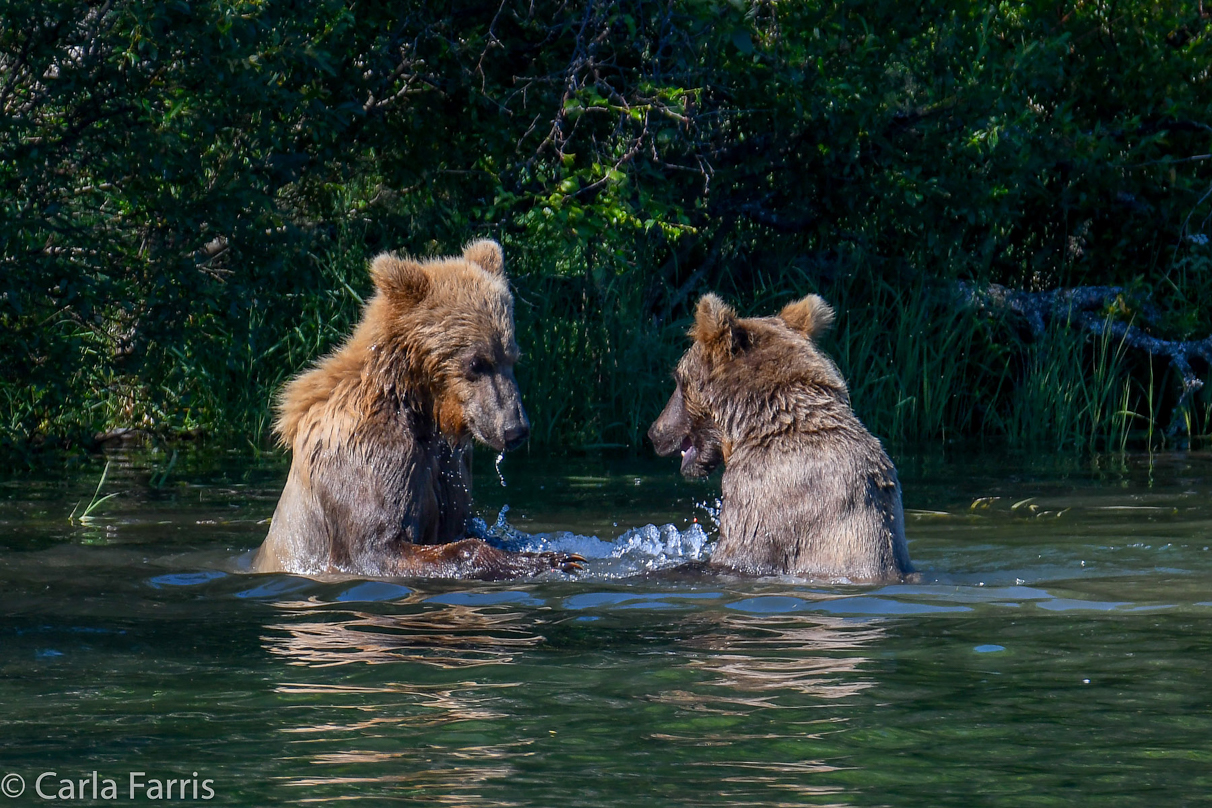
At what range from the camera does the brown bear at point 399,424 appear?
728 cm

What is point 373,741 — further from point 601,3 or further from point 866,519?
point 601,3

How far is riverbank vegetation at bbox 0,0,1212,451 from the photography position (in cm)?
1072

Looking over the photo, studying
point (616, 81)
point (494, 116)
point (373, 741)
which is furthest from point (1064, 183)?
point (373, 741)

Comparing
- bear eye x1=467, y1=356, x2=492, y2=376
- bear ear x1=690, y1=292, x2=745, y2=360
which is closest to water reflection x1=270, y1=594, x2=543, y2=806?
bear eye x1=467, y1=356, x2=492, y2=376

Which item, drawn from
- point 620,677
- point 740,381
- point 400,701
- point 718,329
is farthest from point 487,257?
point 400,701

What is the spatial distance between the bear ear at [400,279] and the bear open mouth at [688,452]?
4.76 ft

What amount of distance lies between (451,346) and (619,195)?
4.83 meters

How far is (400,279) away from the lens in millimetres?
7418

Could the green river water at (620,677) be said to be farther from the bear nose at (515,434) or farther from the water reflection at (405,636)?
the bear nose at (515,434)

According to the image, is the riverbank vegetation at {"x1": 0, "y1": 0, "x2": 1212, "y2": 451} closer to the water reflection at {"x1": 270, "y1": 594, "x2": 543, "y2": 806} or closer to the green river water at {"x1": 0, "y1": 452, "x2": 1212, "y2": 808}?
the green river water at {"x1": 0, "y1": 452, "x2": 1212, "y2": 808}

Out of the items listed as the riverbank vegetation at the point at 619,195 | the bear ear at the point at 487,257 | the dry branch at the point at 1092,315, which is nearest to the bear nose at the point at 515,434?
the bear ear at the point at 487,257

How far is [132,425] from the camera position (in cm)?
1443

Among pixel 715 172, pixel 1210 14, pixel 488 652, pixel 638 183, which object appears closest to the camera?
pixel 488 652

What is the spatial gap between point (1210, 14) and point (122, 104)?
11.1 meters
